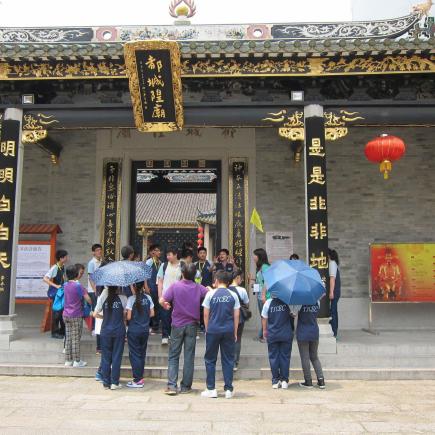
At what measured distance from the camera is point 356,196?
30.3ft

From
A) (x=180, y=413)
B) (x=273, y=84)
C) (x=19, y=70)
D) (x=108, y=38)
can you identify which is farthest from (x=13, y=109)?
(x=180, y=413)

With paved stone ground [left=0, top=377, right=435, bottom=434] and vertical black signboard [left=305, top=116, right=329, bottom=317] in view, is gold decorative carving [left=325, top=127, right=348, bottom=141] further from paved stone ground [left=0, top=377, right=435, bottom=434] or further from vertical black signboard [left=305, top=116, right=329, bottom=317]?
paved stone ground [left=0, top=377, right=435, bottom=434]

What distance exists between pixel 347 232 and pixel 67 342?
545 cm

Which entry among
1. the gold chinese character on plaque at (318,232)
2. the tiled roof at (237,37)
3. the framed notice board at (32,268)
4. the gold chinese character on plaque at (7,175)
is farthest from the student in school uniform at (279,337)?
the framed notice board at (32,268)

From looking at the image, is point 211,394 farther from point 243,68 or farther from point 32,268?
point 32,268

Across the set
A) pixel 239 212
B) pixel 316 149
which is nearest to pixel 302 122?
pixel 316 149

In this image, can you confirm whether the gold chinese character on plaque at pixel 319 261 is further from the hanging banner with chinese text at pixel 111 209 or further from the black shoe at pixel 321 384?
the hanging banner with chinese text at pixel 111 209

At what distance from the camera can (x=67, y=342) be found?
19.9 feet

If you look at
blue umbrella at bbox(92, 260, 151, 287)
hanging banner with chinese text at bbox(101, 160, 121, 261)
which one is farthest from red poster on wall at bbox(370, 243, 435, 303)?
blue umbrella at bbox(92, 260, 151, 287)

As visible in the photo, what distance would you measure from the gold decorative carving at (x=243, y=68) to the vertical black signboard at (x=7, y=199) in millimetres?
866

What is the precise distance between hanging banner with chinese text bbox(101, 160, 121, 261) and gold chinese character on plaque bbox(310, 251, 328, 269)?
156 inches

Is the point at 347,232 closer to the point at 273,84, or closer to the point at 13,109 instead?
the point at 273,84

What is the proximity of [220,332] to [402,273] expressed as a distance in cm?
481

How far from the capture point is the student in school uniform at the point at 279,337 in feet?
17.4
